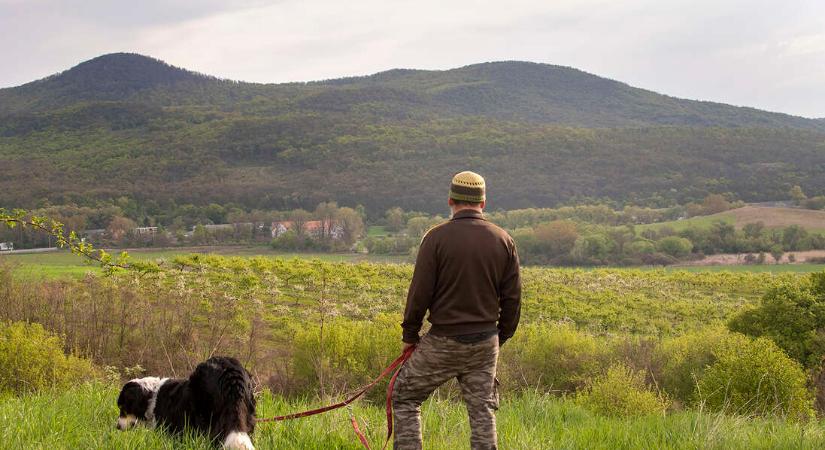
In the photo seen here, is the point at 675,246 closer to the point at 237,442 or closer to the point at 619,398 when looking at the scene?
the point at 619,398

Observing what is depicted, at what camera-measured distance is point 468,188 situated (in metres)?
4.57

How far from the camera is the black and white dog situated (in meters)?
4.71

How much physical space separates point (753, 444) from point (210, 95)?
8062 inches

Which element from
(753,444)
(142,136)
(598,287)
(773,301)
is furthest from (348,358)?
(142,136)

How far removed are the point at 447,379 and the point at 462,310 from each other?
515 mm

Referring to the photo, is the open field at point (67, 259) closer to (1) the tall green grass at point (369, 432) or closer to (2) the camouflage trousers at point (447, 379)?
(1) the tall green grass at point (369, 432)

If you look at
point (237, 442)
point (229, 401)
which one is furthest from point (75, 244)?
point (237, 442)

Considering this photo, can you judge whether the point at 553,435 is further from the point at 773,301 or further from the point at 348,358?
the point at 773,301

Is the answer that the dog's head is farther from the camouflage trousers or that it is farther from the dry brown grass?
the dry brown grass

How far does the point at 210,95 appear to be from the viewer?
196m

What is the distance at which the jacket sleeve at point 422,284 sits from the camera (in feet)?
14.5

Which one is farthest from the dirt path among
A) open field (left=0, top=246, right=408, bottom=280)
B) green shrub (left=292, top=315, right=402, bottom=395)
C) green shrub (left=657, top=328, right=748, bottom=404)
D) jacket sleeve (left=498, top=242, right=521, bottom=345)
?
jacket sleeve (left=498, top=242, right=521, bottom=345)

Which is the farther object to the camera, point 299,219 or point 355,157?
point 355,157

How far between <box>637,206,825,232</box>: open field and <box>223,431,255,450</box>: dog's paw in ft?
315
